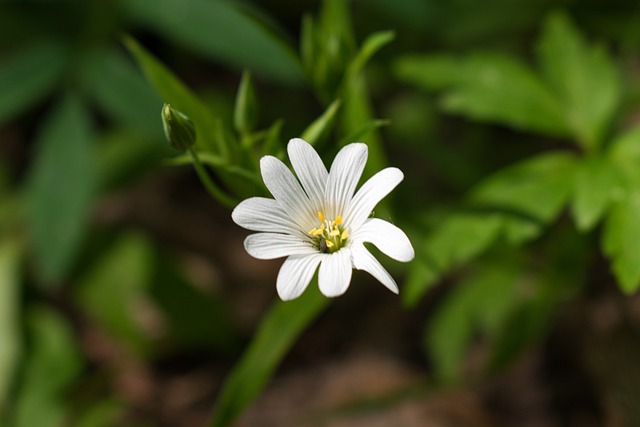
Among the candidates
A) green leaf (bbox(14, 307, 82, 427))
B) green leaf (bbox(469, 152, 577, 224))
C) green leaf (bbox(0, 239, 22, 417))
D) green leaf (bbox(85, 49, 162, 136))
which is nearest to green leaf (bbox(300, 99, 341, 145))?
green leaf (bbox(469, 152, 577, 224))

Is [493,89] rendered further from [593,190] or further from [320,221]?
[320,221]

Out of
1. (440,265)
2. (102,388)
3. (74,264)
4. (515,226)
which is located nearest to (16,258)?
(74,264)

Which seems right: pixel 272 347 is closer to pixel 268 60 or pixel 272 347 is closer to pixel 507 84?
pixel 268 60

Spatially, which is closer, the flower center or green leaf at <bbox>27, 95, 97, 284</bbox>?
the flower center

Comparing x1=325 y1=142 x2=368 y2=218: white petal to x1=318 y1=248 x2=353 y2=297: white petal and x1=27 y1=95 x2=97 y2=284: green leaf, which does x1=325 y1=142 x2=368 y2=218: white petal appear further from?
x1=27 y1=95 x2=97 y2=284: green leaf

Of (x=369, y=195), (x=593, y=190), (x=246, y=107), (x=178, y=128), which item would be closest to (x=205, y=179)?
(x=178, y=128)

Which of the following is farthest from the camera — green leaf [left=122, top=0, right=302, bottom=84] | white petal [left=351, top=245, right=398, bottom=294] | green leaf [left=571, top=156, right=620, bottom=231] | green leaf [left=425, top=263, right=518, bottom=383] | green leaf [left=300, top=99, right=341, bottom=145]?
green leaf [left=425, top=263, right=518, bottom=383]
